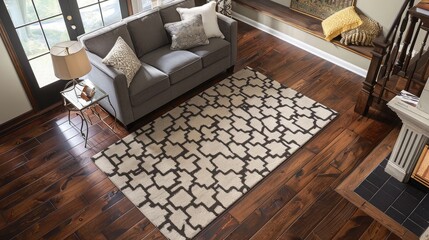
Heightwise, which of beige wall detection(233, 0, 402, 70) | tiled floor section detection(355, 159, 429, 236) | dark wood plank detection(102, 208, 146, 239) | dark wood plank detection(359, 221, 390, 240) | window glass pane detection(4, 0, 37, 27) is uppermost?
window glass pane detection(4, 0, 37, 27)

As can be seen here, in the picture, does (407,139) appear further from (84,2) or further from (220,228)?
(84,2)

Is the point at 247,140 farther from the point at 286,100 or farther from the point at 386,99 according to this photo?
the point at 386,99

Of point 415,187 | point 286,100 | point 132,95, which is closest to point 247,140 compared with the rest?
point 286,100

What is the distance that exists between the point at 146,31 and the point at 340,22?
2.34m

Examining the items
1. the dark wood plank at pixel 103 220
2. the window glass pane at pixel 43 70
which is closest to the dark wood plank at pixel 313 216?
the dark wood plank at pixel 103 220

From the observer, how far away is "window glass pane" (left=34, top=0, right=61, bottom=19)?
3.94 meters

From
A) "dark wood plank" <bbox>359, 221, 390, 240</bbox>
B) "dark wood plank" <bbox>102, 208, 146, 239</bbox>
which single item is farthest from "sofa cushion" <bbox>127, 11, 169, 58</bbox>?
"dark wood plank" <bbox>359, 221, 390, 240</bbox>

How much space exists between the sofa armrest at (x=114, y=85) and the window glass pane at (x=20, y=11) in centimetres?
70

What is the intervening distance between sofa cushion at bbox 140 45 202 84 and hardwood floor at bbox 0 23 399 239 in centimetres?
37

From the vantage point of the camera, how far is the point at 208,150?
383cm

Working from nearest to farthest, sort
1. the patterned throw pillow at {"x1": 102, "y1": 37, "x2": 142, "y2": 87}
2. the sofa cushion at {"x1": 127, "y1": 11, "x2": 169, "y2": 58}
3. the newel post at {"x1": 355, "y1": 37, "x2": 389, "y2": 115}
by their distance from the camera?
1. the newel post at {"x1": 355, "y1": 37, "x2": 389, "y2": 115}
2. the patterned throw pillow at {"x1": 102, "y1": 37, "x2": 142, "y2": 87}
3. the sofa cushion at {"x1": 127, "y1": 11, "x2": 169, "y2": 58}

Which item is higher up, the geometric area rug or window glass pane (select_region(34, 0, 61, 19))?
window glass pane (select_region(34, 0, 61, 19))

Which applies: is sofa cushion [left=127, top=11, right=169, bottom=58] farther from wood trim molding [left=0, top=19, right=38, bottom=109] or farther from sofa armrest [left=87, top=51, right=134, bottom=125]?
wood trim molding [left=0, top=19, right=38, bottom=109]

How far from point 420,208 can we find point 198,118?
228 centimetres
